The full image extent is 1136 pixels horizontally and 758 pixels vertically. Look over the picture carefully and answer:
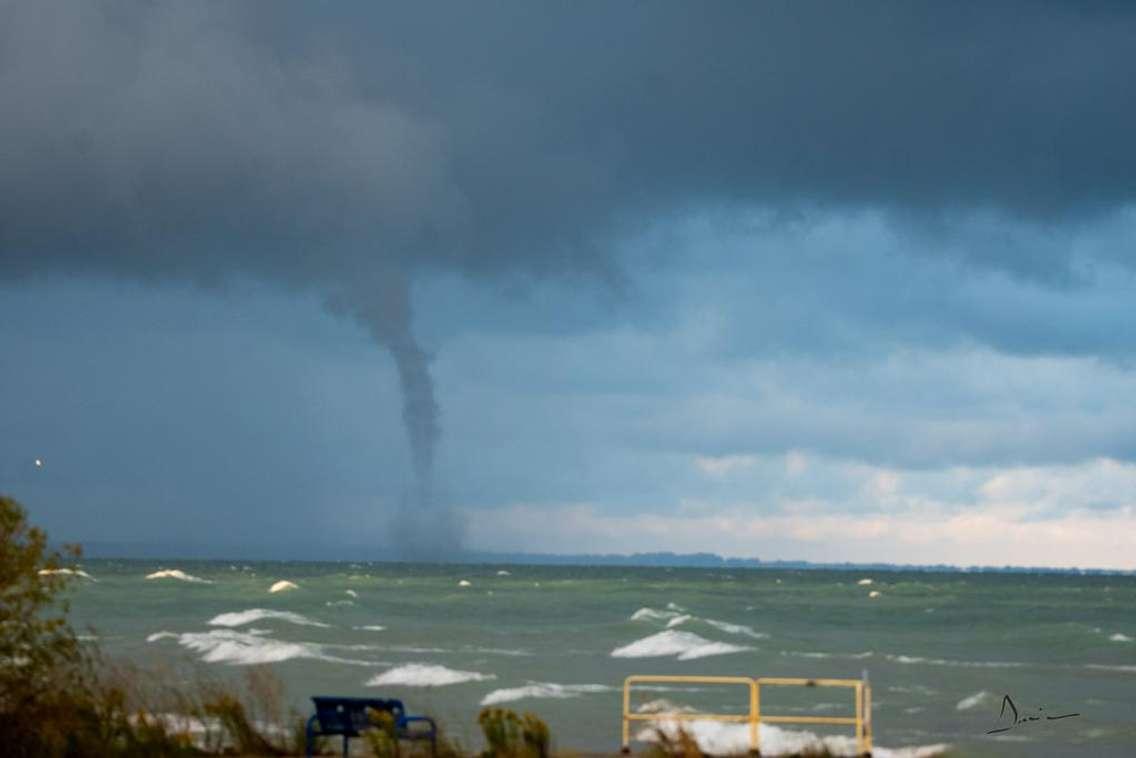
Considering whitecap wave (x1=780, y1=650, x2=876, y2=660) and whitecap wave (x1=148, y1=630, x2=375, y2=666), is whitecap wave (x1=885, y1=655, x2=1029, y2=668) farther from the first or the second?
whitecap wave (x1=148, y1=630, x2=375, y2=666)

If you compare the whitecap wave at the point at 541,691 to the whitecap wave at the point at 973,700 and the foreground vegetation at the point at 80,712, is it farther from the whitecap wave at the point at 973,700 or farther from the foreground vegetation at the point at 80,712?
the foreground vegetation at the point at 80,712

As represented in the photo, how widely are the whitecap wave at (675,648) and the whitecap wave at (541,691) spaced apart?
927 cm

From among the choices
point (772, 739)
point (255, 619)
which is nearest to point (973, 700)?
point (772, 739)

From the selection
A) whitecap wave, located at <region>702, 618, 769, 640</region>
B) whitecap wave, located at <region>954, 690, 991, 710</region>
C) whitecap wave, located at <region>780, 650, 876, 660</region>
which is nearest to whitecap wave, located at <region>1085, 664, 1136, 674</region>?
whitecap wave, located at <region>780, 650, 876, 660</region>

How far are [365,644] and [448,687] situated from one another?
11335 mm

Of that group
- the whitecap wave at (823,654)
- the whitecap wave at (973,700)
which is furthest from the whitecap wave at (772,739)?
the whitecap wave at (823,654)

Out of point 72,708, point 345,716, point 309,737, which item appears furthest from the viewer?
point 345,716

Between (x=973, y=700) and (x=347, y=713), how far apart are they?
53.8ft

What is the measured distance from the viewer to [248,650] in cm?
3581

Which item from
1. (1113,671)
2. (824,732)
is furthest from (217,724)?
(1113,671)

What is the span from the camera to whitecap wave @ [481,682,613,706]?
2670cm

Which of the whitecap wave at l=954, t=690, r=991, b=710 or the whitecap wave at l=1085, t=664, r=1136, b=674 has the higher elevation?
the whitecap wave at l=1085, t=664, r=1136, b=674

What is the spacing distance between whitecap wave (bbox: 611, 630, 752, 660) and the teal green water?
11cm

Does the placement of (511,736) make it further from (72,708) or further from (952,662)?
(952,662)
